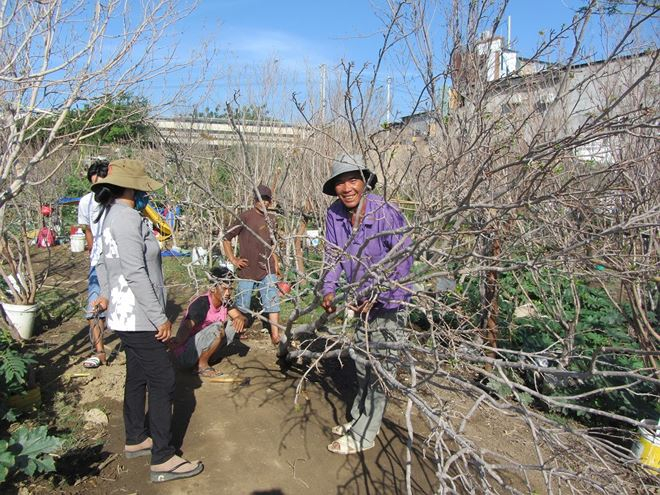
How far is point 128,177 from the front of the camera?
9.39ft

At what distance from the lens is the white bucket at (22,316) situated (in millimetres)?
4957

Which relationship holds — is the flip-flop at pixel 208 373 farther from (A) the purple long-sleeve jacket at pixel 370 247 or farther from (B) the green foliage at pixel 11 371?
(A) the purple long-sleeve jacket at pixel 370 247

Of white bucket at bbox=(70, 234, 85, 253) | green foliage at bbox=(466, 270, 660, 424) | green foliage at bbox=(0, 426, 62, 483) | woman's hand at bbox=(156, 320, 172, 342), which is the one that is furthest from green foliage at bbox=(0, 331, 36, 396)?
white bucket at bbox=(70, 234, 85, 253)

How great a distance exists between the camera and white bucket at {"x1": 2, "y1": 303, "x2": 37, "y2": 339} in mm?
4957

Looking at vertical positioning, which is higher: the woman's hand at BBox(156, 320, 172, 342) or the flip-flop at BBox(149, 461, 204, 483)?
the woman's hand at BBox(156, 320, 172, 342)

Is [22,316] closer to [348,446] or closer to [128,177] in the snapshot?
[128,177]

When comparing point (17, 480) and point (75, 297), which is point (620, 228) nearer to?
point (17, 480)

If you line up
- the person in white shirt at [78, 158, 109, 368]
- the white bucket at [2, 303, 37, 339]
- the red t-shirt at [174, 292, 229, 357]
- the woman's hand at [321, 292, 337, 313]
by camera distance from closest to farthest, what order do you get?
the woman's hand at [321, 292, 337, 313] → the person in white shirt at [78, 158, 109, 368] → the red t-shirt at [174, 292, 229, 357] → the white bucket at [2, 303, 37, 339]

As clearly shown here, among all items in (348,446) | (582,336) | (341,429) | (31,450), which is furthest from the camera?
(582,336)

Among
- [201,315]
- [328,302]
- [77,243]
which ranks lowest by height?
[201,315]

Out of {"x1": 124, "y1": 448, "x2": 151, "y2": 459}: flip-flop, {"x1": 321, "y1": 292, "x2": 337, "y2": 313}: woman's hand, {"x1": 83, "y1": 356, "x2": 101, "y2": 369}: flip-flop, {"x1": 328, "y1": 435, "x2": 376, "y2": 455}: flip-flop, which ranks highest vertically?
{"x1": 321, "y1": 292, "x2": 337, "y2": 313}: woman's hand

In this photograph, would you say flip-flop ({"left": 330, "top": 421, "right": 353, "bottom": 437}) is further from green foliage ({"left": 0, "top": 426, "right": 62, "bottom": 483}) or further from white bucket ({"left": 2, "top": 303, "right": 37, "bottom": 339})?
white bucket ({"left": 2, "top": 303, "right": 37, "bottom": 339})

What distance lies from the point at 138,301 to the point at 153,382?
498 mm

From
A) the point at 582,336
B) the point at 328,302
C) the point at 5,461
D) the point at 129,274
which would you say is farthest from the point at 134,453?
the point at 582,336
